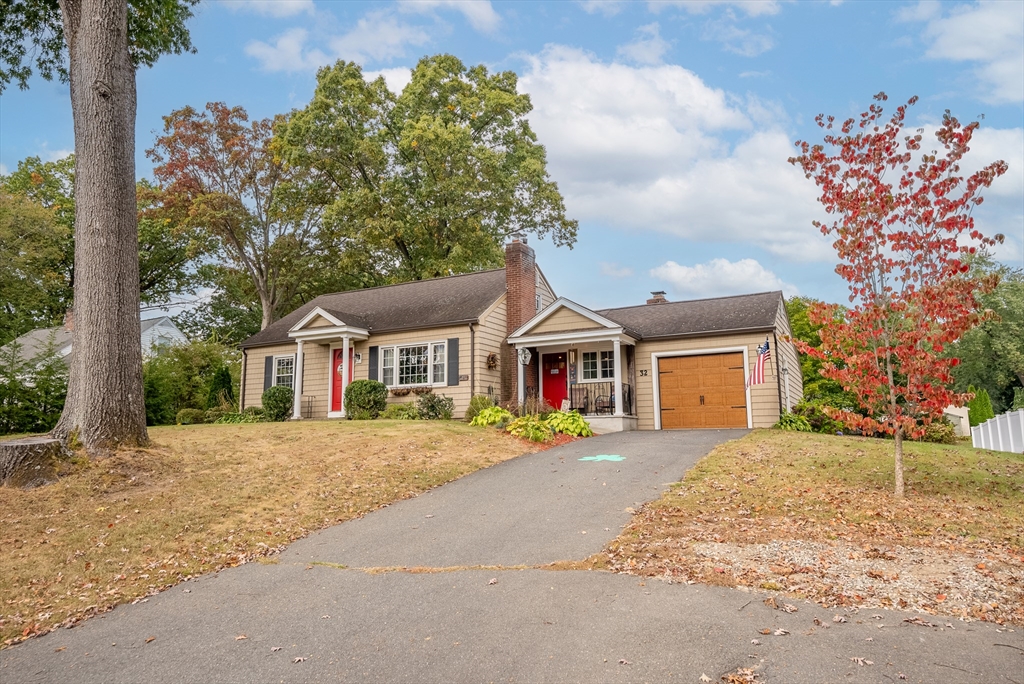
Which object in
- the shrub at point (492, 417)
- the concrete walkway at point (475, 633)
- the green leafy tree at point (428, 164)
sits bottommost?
the concrete walkway at point (475, 633)

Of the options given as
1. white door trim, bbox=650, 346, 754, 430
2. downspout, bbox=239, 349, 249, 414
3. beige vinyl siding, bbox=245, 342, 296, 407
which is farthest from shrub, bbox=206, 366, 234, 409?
white door trim, bbox=650, 346, 754, 430

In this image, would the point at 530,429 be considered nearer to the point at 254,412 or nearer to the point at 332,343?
the point at 332,343


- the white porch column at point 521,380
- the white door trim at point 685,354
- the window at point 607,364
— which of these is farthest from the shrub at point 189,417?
the white door trim at point 685,354

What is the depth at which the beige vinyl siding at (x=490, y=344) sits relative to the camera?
19031 millimetres

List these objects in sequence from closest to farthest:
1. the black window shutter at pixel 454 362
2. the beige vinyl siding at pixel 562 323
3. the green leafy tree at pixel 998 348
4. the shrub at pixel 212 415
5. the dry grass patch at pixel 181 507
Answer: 1. the dry grass patch at pixel 181 507
2. the beige vinyl siding at pixel 562 323
3. the black window shutter at pixel 454 362
4. the shrub at pixel 212 415
5. the green leafy tree at pixel 998 348

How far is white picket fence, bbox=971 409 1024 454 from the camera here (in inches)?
770

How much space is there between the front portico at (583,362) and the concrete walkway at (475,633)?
10.8 m

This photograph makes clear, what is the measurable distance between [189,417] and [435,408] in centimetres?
856

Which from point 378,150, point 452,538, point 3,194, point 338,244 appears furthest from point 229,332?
point 452,538

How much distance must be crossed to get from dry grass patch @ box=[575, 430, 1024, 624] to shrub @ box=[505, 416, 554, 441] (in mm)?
4155

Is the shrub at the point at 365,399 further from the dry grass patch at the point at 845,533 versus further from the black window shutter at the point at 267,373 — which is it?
the dry grass patch at the point at 845,533

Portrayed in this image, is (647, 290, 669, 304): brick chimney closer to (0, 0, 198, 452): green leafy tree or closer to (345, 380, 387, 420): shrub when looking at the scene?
(345, 380, 387, 420): shrub

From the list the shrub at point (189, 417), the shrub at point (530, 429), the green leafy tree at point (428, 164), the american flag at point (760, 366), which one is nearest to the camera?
the shrub at point (530, 429)

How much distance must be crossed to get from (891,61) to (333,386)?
16860mm
